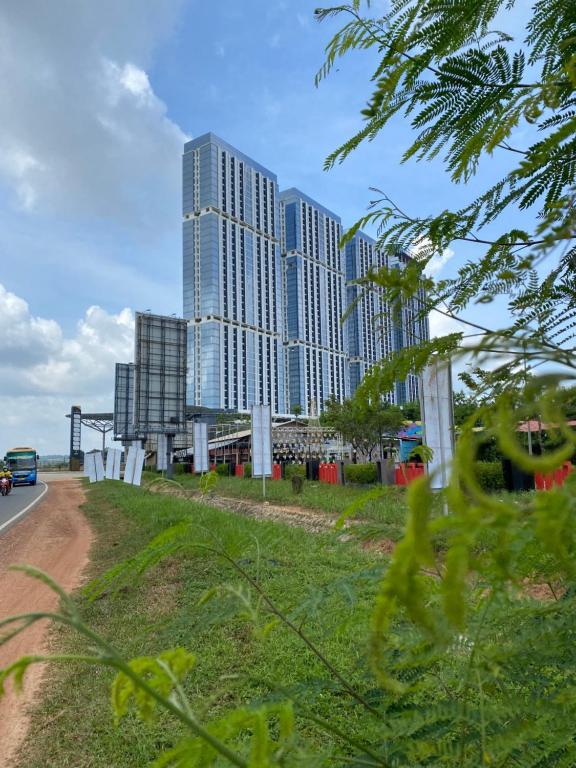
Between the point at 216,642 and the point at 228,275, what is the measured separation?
81.1 meters

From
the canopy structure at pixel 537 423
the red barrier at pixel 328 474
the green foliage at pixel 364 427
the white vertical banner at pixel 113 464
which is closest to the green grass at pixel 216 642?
the canopy structure at pixel 537 423

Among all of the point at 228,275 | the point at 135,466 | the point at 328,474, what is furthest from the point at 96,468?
the point at 228,275

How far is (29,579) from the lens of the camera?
25.8ft

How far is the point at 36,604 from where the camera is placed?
6238mm

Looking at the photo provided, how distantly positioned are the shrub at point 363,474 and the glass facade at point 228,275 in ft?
206

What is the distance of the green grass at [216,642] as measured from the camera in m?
1.30

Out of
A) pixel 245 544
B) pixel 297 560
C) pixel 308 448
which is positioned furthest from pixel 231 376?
pixel 245 544

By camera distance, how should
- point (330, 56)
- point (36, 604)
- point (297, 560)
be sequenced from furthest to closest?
point (297, 560), point (36, 604), point (330, 56)

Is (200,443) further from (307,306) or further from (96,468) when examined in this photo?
(307,306)

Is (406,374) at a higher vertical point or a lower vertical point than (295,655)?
higher

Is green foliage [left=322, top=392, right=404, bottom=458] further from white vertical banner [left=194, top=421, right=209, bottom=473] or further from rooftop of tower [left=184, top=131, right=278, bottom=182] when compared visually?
rooftop of tower [left=184, top=131, right=278, bottom=182]

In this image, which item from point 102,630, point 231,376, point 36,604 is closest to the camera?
point 102,630

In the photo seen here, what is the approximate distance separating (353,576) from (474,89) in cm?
119

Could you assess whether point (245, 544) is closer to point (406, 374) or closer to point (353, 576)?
point (353, 576)
